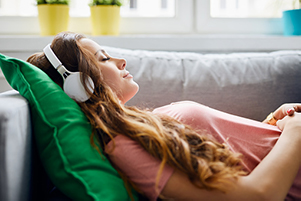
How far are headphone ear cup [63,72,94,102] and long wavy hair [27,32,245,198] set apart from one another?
0.05 feet

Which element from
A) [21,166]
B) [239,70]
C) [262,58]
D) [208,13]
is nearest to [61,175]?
[21,166]

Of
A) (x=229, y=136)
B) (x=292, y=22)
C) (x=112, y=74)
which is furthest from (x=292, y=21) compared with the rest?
(x=112, y=74)

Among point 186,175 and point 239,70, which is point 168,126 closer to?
point 186,175

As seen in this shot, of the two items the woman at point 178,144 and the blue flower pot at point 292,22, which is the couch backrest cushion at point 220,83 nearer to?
the woman at point 178,144

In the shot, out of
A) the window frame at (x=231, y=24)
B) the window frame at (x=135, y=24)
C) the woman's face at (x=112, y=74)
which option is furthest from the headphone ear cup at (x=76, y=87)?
the window frame at (x=231, y=24)

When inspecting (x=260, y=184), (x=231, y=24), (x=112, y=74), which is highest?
(x=231, y=24)

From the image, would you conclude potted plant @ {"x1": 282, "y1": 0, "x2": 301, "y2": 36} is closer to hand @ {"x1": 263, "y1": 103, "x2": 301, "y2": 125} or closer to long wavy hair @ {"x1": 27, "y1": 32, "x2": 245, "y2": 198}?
hand @ {"x1": 263, "y1": 103, "x2": 301, "y2": 125}

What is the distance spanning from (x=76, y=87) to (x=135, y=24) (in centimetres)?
115

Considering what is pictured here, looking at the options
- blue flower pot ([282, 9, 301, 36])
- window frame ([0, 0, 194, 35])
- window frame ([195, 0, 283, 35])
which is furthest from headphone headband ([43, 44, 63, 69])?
blue flower pot ([282, 9, 301, 36])

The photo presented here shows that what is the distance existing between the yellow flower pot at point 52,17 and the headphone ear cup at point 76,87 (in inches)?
37.4

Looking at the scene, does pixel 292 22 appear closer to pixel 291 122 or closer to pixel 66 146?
pixel 291 122

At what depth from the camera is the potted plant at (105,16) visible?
173cm

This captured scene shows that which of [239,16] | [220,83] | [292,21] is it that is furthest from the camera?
[239,16]

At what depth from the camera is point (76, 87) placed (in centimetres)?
86
